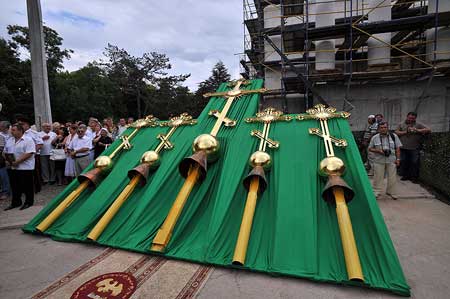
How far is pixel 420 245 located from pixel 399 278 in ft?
4.35

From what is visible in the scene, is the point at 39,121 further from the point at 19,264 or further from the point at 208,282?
the point at 208,282

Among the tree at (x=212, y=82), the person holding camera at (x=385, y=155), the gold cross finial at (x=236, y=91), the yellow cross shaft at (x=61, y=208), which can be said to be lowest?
the yellow cross shaft at (x=61, y=208)

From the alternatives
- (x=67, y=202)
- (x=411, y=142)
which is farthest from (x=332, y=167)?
(x=411, y=142)

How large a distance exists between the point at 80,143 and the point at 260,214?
494cm

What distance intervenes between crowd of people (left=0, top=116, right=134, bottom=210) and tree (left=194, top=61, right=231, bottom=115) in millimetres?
28272

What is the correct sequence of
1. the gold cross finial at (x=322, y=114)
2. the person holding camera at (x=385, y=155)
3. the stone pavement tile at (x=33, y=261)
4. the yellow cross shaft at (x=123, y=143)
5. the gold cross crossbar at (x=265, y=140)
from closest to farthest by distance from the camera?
the stone pavement tile at (x=33, y=261), the gold cross crossbar at (x=265, y=140), the gold cross finial at (x=322, y=114), the yellow cross shaft at (x=123, y=143), the person holding camera at (x=385, y=155)

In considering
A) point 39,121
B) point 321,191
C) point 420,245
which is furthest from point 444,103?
point 39,121

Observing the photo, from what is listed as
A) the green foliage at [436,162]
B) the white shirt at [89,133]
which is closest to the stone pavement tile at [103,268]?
the white shirt at [89,133]

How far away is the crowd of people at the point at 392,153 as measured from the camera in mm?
5266

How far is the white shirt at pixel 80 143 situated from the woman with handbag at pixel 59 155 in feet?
3.02

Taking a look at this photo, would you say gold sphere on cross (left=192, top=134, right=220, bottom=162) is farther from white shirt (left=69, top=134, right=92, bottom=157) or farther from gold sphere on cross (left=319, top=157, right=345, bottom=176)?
white shirt (left=69, top=134, right=92, bottom=157)

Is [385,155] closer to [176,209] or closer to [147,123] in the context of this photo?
[176,209]

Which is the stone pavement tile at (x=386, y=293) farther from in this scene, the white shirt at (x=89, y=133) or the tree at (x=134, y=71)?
the tree at (x=134, y=71)

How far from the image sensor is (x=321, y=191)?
3.28 meters
